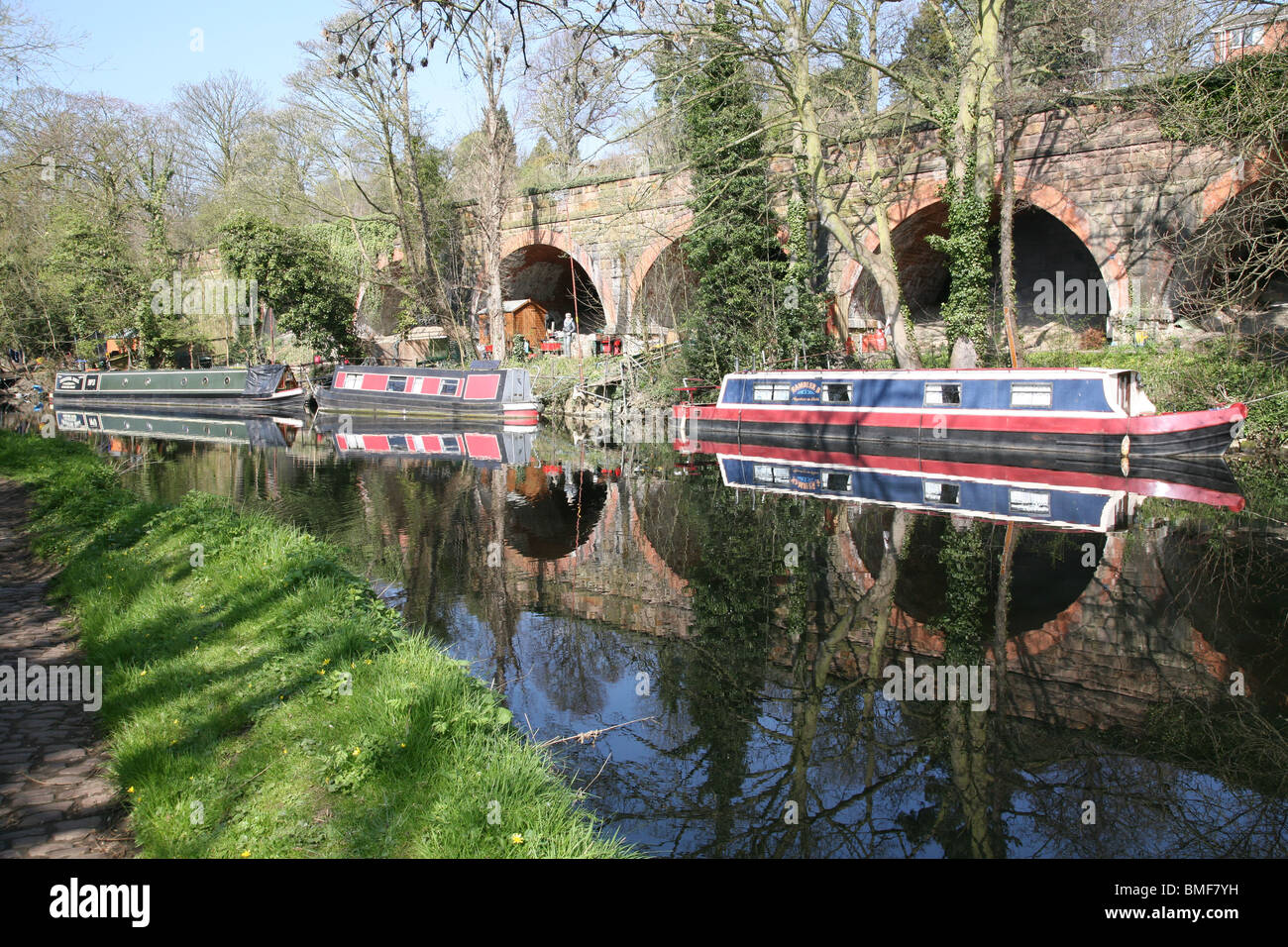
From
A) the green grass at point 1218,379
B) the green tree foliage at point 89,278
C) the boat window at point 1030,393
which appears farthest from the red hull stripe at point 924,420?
the green tree foliage at point 89,278

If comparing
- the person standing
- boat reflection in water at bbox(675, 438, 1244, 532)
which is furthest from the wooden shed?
boat reflection in water at bbox(675, 438, 1244, 532)

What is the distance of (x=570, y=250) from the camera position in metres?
24.2

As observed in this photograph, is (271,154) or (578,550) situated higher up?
(271,154)

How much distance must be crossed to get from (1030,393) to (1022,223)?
8367 millimetres

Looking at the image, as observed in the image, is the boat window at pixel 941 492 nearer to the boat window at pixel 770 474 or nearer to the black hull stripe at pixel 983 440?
the boat window at pixel 770 474

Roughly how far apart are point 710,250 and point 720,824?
16.0 metres

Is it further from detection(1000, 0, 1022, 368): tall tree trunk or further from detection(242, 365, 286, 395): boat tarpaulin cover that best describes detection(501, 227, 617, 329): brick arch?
detection(1000, 0, 1022, 368): tall tree trunk

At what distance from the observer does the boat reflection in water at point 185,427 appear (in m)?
18.0

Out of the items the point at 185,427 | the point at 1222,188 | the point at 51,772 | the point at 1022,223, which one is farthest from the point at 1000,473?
the point at 185,427

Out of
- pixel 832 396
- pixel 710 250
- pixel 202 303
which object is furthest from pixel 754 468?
pixel 202 303

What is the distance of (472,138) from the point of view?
25250mm

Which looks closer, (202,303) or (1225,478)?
(1225,478)

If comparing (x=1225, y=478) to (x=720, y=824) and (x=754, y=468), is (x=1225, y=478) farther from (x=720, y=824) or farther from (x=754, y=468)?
(x=720, y=824)

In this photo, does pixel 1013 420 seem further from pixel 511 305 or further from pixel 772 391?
pixel 511 305
